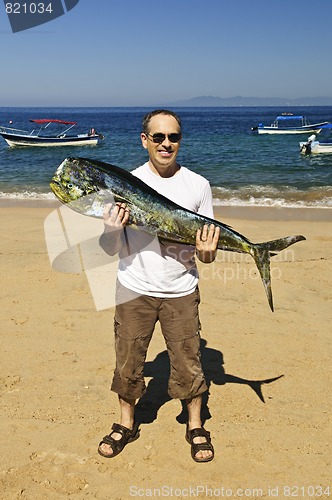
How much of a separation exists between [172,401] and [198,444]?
2.53 ft

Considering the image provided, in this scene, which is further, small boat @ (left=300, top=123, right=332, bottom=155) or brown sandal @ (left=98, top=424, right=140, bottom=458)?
small boat @ (left=300, top=123, right=332, bottom=155)

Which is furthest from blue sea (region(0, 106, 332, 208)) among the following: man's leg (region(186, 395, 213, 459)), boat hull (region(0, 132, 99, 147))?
man's leg (region(186, 395, 213, 459))

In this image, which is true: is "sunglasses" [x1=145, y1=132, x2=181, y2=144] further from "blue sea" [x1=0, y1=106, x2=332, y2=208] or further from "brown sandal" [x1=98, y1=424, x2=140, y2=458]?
"blue sea" [x1=0, y1=106, x2=332, y2=208]

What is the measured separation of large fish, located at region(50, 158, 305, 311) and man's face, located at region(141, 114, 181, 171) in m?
0.24

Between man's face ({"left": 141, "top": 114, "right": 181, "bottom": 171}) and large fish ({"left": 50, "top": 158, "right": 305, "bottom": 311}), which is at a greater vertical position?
man's face ({"left": 141, "top": 114, "right": 181, "bottom": 171})

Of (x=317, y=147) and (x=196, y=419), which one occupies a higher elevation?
(x=196, y=419)

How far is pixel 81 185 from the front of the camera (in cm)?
270

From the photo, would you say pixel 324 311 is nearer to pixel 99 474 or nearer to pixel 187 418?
pixel 187 418

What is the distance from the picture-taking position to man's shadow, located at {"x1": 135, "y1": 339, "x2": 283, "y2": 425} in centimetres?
395

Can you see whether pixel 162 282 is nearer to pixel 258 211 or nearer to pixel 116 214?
pixel 116 214

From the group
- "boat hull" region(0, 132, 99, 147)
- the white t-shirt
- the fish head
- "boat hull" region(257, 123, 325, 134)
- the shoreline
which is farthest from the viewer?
"boat hull" region(257, 123, 325, 134)

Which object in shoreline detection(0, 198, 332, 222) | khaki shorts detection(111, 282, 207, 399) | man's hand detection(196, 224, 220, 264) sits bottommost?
shoreline detection(0, 198, 332, 222)

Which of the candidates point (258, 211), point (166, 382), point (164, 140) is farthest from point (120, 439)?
point (258, 211)

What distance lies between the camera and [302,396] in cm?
414
